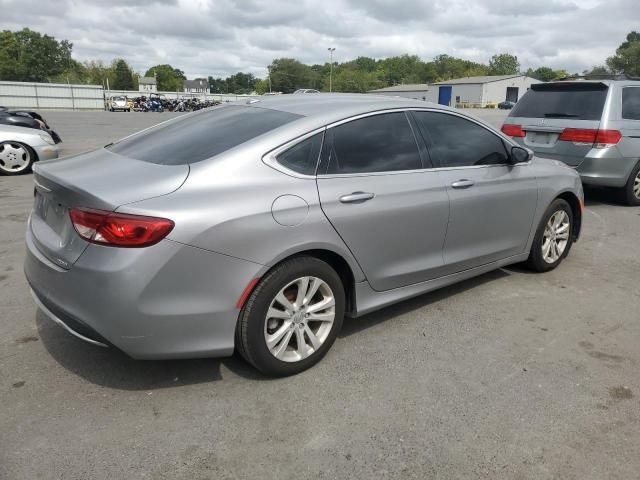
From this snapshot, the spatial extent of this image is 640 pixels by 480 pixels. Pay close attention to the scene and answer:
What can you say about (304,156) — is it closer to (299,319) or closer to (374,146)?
(374,146)

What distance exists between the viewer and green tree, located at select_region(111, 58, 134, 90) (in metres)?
105

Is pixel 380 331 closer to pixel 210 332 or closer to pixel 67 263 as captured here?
pixel 210 332

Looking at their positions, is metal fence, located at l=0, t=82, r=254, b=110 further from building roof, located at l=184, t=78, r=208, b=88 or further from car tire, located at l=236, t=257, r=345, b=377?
building roof, located at l=184, t=78, r=208, b=88

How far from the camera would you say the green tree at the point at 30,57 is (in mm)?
92812

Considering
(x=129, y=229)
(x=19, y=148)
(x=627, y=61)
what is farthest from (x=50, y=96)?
(x=627, y=61)

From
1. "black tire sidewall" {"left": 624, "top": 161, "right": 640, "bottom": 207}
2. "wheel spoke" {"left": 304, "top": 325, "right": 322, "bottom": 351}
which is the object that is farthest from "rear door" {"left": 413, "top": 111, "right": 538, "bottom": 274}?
"black tire sidewall" {"left": 624, "top": 161, "right": 640, "bottom": 207}

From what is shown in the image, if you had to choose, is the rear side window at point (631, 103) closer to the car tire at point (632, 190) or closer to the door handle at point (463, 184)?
the car tire at point (632, 190)

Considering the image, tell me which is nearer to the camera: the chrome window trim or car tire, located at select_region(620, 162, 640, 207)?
the chrome window trim

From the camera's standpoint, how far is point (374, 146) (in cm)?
337

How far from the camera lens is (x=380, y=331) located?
12.0ft

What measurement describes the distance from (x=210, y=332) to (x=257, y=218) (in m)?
0.64

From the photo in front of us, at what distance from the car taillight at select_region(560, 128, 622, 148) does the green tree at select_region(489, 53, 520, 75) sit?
13976cm

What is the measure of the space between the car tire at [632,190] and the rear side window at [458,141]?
4.58 metres

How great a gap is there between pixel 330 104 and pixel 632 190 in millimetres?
6328
